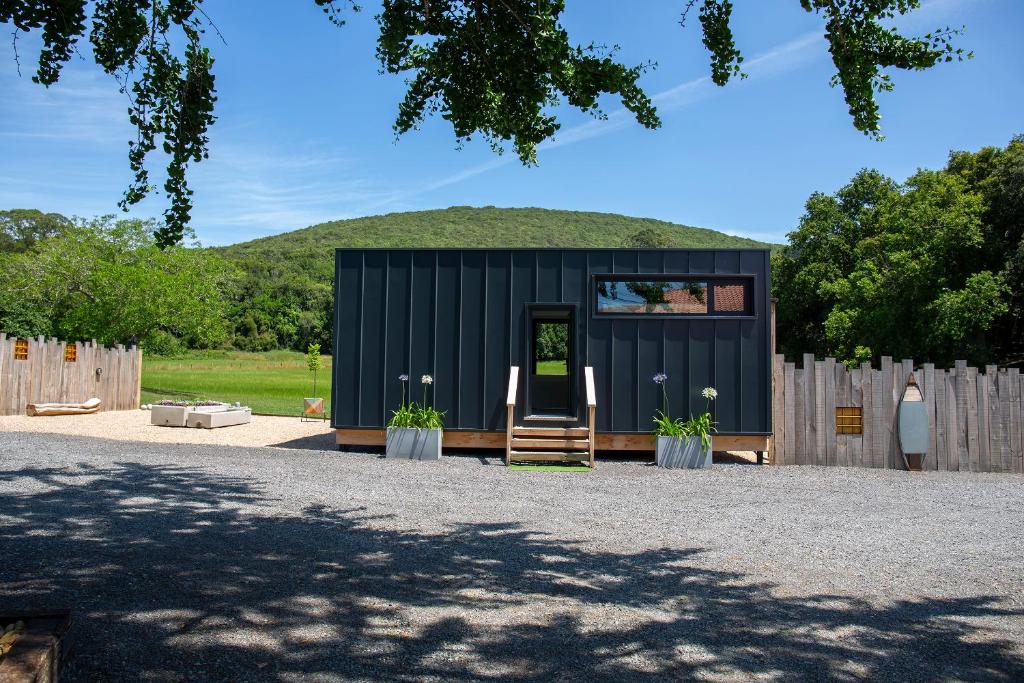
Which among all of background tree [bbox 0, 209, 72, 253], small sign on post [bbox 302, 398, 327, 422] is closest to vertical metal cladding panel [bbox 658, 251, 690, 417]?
small sign on post [bbox 302, 398, 327, 422]

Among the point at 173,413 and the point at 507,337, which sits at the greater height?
the point at 507,337

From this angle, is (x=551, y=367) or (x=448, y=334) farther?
(x=551, y=367)

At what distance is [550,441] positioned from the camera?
10289 mm

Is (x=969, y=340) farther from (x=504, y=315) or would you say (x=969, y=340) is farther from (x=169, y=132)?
(x=169, y=132)

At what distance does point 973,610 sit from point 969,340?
21.8 metres

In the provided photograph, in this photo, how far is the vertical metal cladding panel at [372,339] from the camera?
1105cm

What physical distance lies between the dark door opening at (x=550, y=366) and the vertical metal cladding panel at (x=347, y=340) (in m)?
2.73

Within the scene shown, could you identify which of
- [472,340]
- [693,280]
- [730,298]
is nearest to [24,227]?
[472,340]

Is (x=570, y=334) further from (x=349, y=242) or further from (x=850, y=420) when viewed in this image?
(x=349, y=242)

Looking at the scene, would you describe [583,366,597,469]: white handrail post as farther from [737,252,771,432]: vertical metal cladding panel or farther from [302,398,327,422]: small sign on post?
[302,398,327,422]: small sign on post

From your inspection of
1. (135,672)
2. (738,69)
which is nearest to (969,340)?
(738,69)

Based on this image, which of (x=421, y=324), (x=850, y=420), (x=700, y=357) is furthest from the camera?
(x=421, y=324)

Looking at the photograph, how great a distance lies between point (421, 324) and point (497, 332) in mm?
1196

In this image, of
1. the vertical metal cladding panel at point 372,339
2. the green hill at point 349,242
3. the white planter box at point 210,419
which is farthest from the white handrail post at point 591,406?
the green hill at point 349,242
